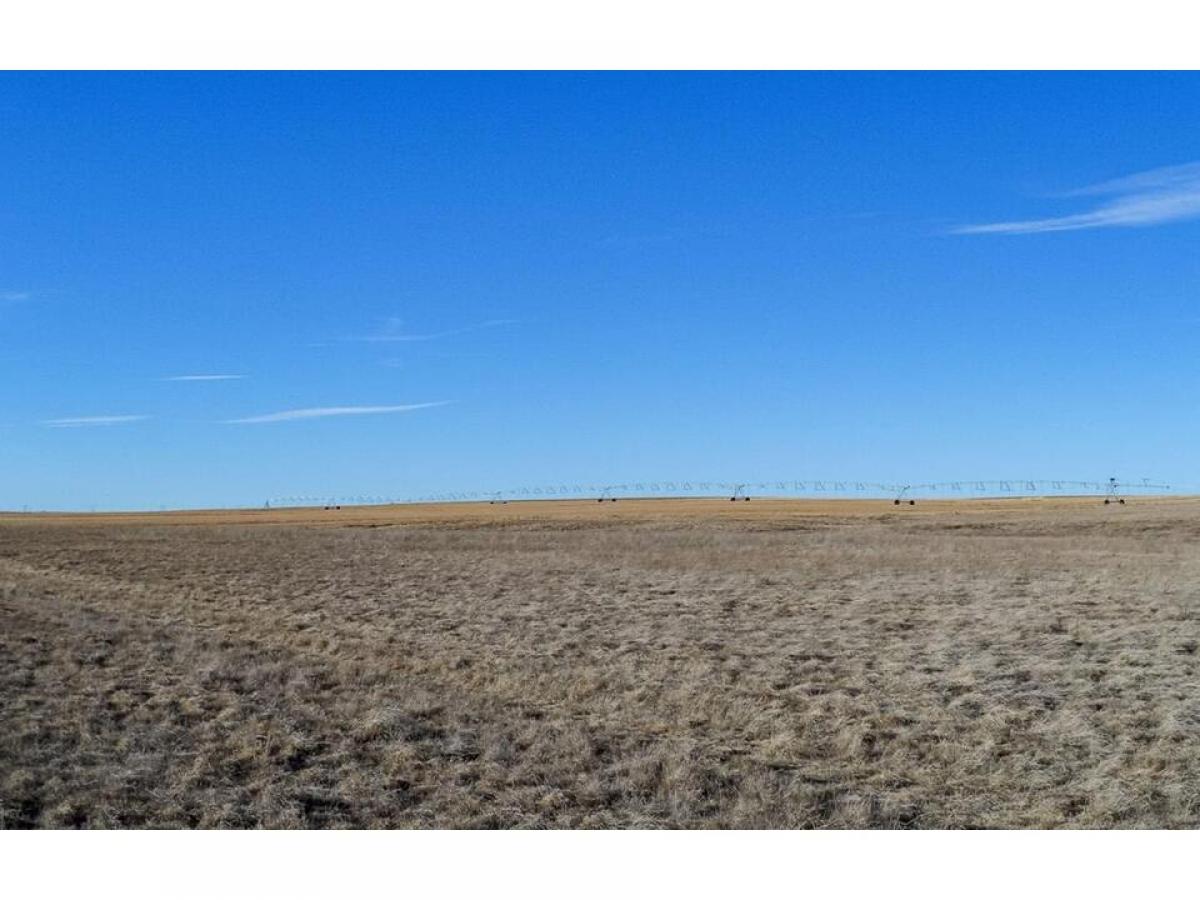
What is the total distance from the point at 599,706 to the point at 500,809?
515cm

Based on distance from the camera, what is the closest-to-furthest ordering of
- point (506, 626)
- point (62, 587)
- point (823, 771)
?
point (823, 771)
point (506, 626)
point (62, 587)

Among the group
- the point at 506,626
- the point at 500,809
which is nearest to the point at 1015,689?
the point at 500,809

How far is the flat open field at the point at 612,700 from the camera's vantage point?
36.1 feet

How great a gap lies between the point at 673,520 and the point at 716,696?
6009cm

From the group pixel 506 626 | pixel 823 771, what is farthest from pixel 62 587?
pixel 823 771

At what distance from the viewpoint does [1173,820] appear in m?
10.8

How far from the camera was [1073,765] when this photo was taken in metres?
12.6

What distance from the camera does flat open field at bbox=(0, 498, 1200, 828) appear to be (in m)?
11.0

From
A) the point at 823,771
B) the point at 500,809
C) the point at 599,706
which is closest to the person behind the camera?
the point at 500,809

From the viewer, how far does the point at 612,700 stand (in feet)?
53.1

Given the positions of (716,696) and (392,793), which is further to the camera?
(716,696)

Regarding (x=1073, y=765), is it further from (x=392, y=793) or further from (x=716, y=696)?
(x=392, y=793)
